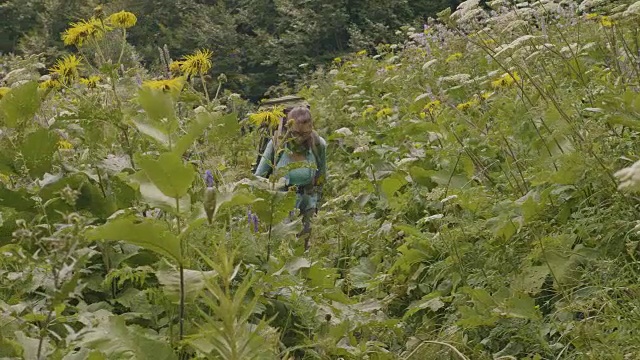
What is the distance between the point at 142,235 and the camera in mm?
2039

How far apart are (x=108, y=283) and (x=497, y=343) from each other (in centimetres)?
148

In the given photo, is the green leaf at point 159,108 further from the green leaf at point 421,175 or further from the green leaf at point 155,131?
the green leaf at point 421,175

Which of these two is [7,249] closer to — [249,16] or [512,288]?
[512,288]

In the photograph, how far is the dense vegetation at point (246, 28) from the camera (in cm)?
1638

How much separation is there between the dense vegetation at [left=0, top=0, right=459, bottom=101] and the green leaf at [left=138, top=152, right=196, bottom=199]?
13.2 metres

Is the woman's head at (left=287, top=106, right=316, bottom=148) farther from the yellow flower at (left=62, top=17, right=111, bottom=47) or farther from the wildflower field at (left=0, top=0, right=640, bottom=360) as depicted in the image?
the yellow flower at (left=62, top=17, right=111, bottom=47)

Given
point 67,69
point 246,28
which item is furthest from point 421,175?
point 246,28

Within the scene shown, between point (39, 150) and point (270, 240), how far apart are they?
2.56 ft

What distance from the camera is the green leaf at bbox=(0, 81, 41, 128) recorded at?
9.40 ft

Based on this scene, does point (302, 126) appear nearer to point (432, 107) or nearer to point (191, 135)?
point (432, 107)

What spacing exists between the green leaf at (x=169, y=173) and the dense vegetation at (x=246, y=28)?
519 inches

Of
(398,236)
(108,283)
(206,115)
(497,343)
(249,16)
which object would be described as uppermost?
(206,115)

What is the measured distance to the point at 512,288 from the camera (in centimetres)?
332

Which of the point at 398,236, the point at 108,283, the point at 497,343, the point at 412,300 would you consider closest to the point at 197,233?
the point at 108,283
